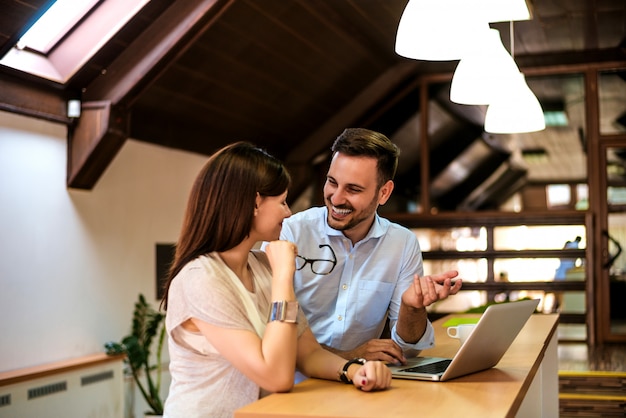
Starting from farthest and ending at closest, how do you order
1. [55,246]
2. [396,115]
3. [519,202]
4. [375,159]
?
[519,202], [396,115], [55,246], [375,159]

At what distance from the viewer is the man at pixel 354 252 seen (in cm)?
265

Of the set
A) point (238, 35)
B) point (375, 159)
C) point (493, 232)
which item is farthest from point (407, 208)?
point (375, 159)

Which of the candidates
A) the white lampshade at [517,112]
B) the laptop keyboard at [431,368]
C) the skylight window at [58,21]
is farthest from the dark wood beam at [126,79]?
the laptop keyboard at [431,368]

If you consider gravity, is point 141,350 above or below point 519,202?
below

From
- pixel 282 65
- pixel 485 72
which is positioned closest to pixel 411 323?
pixel 485 72

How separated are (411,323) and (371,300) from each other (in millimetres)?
276

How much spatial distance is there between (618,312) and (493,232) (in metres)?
1.46

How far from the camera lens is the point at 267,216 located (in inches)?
81.2

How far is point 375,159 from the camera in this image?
106 inches

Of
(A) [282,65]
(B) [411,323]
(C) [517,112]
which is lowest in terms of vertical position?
(B) [411,323]

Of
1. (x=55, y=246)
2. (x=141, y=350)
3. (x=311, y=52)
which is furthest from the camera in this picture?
(x=311, y=52)

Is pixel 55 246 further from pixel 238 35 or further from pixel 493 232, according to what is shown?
pixel 493 232

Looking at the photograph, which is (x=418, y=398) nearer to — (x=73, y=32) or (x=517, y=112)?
(x=517, y=112)

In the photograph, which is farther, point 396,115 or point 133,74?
point 396,115
